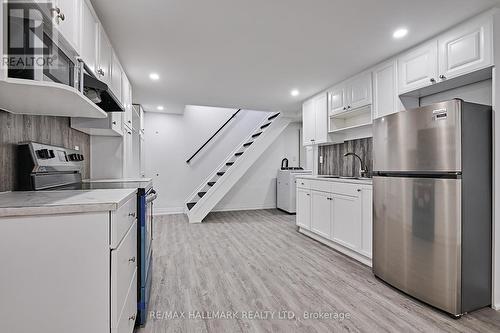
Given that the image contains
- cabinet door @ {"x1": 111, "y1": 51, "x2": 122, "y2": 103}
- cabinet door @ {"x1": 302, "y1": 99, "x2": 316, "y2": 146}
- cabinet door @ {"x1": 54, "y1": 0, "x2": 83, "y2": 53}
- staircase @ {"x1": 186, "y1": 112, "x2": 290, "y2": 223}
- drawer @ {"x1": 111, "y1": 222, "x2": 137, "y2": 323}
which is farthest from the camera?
staircase @ {"x1": 186, "y1": 112, "x2": 290, "y2": 223}

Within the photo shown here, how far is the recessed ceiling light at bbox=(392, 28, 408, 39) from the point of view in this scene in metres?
2.14

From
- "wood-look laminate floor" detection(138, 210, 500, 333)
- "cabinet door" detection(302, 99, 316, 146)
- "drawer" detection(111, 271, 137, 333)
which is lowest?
"wood-look laminate floor" detection(138, 210, 500, 333)

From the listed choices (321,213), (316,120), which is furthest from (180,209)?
(316,120)

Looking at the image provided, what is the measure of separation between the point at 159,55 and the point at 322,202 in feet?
9.27

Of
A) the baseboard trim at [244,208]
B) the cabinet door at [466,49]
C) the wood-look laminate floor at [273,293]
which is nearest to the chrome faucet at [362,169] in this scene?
the wood-look laminate floor at [273,293]

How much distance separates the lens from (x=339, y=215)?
311cm

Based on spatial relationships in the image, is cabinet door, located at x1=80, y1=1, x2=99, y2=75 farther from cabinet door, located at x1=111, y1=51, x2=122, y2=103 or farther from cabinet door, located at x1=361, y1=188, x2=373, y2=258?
cabinet door, located at x1=361, y1=188, x2=373, y2=258

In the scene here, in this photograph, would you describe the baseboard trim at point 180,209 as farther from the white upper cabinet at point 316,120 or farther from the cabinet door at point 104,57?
the cabinet door at point 104,57

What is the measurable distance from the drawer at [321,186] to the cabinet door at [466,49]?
5.56 ft

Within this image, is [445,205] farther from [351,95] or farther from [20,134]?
[20,134]

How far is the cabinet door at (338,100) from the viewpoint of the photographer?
11.1 feet

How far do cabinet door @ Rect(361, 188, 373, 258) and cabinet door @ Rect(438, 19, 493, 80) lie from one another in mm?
1306

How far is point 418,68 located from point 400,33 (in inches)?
16.2

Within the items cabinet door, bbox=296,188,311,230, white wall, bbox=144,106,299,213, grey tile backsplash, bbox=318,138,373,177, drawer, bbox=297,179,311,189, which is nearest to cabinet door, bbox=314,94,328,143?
grey tile backsplash, bbox=318,138,373,177
